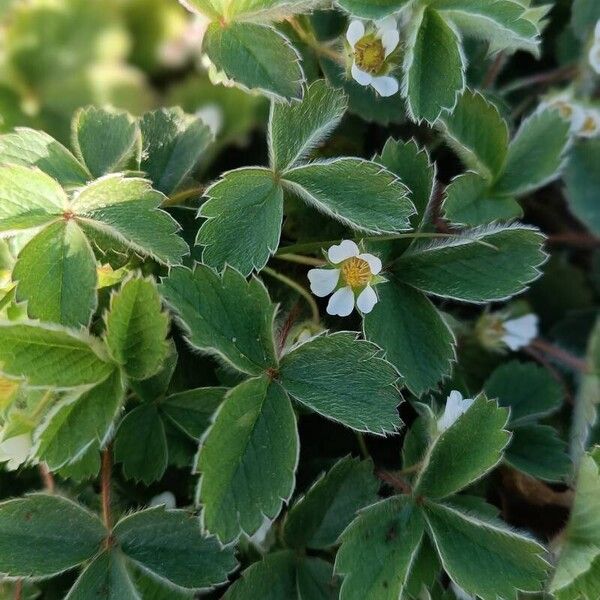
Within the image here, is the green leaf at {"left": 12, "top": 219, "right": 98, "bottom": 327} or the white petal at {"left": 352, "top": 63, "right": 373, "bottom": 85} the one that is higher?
the white petal at {"left": 352, "top": 63, "right": 373, "bottom": 85}

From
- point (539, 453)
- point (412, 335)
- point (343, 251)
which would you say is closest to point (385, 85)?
point (343, 251)

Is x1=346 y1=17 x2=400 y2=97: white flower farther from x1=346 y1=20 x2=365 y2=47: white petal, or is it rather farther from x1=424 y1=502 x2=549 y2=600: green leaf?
x1=424 y1=502 x2=549 y2=600: green leaf

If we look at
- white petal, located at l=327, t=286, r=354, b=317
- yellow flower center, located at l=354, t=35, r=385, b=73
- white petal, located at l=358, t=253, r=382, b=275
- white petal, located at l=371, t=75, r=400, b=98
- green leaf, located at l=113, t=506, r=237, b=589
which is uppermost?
yellow flower center, located at l=354, t=35, r=385, b=73

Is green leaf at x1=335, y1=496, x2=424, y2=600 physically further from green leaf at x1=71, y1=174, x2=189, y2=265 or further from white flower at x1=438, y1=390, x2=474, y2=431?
green leaf at x1=71, y1=174, x2=189, y2=265

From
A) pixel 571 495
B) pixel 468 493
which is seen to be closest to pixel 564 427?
pixel 571 495

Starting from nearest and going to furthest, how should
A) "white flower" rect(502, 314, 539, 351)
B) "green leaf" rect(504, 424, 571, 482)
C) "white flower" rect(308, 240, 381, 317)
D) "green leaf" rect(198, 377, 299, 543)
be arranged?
"green leaf" rect(198, 377, 299, 543) → "white flower" rect(308, 240, 381, 317) → "green leaf" rect(504, 424, 571, 482) → "white flower" rect(502, 314, 539, 351)

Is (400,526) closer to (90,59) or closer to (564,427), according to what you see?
(564,427)

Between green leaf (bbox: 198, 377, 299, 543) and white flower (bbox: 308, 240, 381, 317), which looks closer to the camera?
green leaf (bbox: 198, 377, 299, 543)

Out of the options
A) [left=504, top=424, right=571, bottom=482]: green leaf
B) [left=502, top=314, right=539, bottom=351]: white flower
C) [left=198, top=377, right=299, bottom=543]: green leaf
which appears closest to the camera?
[left=198, top=377, right=299, bottom=543]: green leaf

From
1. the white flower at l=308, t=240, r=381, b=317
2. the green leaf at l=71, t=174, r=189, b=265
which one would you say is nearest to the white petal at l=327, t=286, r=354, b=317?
the white flower at l=308, t=240, r=381, b=317
